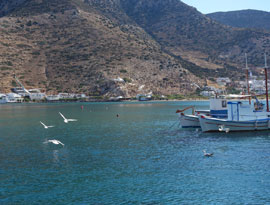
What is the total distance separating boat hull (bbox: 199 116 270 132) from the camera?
45312 millimetres

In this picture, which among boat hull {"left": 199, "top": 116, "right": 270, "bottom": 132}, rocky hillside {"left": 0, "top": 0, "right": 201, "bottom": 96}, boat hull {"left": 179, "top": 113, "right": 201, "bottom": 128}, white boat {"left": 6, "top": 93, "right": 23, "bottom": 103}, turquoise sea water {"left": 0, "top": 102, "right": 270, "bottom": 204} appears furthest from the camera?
white boat {"left": 6, "top": 93, "right": 23, "bottom": 103}

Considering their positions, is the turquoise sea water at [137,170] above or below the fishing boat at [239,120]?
below

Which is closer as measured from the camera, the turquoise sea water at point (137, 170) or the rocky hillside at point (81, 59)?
the turquoise sea water at point (137, 170)

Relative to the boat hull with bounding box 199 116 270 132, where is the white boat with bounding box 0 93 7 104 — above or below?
above

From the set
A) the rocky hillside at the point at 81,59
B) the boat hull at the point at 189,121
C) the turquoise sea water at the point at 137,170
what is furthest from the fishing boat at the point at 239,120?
the rocky hillside at the point at 81,59

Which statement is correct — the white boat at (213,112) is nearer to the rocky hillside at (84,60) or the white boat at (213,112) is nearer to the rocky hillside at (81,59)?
the rocky hillside at (84,60)

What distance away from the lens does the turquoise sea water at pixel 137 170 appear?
21.1 metres

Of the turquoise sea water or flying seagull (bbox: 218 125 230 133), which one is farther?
flying seagull (bbox: 218 125 230 133)

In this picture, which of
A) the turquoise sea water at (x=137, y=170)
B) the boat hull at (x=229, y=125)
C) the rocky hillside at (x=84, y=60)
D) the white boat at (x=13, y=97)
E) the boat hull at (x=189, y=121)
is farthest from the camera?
the white boat at (x=13, y=97)

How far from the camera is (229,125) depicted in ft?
149

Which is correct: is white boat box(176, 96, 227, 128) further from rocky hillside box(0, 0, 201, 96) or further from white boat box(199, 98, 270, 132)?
rocky hillside box(0, 0, 201, 96)

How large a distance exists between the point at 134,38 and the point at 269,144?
471 ft

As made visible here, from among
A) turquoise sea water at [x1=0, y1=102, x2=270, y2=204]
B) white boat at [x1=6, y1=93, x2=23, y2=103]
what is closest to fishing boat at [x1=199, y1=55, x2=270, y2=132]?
turquoise sea water at [x1=0, y1=102, x2=270, y2=204]

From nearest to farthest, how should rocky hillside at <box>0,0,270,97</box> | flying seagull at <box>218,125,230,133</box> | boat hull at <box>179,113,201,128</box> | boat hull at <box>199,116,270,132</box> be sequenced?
1. flying seagull at <box>218,125,230,133</box>
2. boat hull at <box>199,116,270,132</box>
3. boat hull at <box>179,113,201,128</box>
4. rocky hillside at <box>0,0,270,97</box>
